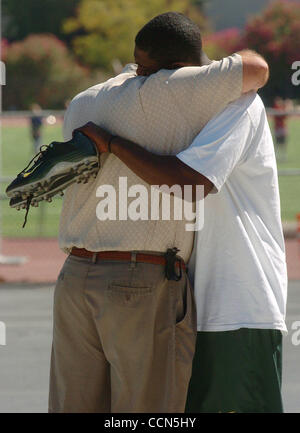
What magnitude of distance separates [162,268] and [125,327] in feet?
0.77

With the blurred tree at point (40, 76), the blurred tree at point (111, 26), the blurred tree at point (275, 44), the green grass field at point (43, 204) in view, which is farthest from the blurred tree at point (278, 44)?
the blurred tree at point (40, 76)

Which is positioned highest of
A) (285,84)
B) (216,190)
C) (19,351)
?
(285,84)

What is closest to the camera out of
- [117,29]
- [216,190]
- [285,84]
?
[216,190]

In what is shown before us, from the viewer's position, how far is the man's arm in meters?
3.34

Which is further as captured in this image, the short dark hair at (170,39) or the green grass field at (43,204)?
the green grass field at (43,204)

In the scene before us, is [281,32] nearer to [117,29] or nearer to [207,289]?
[117,29]

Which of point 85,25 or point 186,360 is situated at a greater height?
point 85,25

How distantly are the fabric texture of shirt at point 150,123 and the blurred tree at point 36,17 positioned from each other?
4486 centimetres

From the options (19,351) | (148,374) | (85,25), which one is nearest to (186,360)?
(148,374)

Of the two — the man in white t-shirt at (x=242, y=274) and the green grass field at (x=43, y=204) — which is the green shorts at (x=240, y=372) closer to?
the man in white t-shirt at (x=242, y=274)

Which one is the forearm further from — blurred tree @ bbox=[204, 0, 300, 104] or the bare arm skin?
blurred tree @ bbox=[204, 0, 300, 104]

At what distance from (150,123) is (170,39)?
292mm

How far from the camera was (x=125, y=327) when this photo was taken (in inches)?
132

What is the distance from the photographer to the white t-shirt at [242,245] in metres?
3.38
